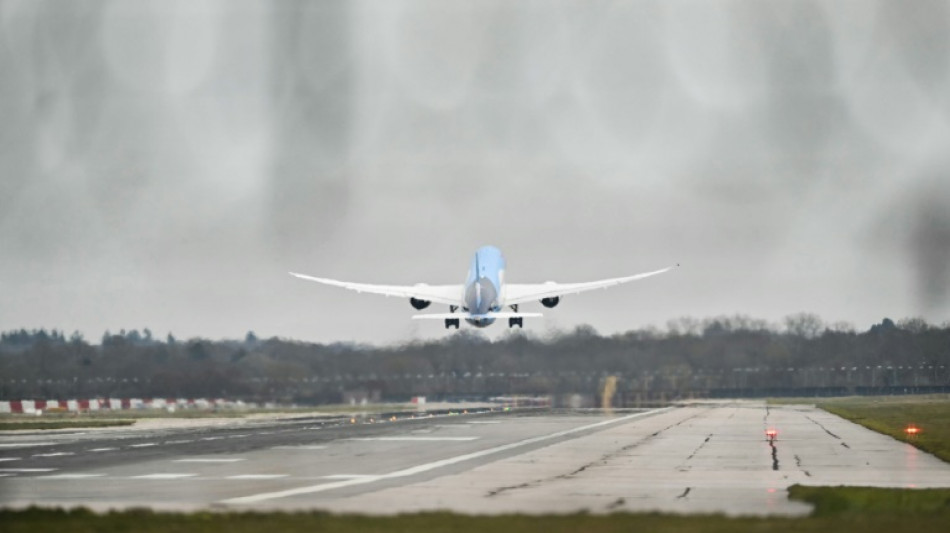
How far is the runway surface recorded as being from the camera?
3559 centimetres

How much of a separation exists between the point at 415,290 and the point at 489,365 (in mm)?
10635

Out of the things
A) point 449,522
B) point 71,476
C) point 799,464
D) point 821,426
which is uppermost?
point 821,426

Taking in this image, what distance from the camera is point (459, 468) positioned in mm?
47688

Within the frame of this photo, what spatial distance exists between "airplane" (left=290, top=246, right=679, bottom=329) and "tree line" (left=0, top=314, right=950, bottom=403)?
4399 millimetres

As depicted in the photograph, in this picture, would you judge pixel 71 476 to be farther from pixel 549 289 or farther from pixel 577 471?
pixel 549 289

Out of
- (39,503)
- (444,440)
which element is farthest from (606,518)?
(444,440)

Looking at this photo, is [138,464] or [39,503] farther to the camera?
[138,464]

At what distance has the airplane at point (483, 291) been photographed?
384 ft

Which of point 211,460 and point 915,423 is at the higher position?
point 915,423

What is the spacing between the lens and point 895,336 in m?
111

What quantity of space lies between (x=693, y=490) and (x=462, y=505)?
8.28 m

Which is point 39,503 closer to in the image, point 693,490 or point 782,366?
point 693,490

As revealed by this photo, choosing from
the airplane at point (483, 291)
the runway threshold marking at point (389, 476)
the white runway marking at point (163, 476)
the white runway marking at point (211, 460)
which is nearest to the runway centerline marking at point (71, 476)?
the white runway marking at point (163, 476)

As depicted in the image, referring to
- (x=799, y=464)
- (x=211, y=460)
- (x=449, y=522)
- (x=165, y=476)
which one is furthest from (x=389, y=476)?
Result: (x=799, y=464)
